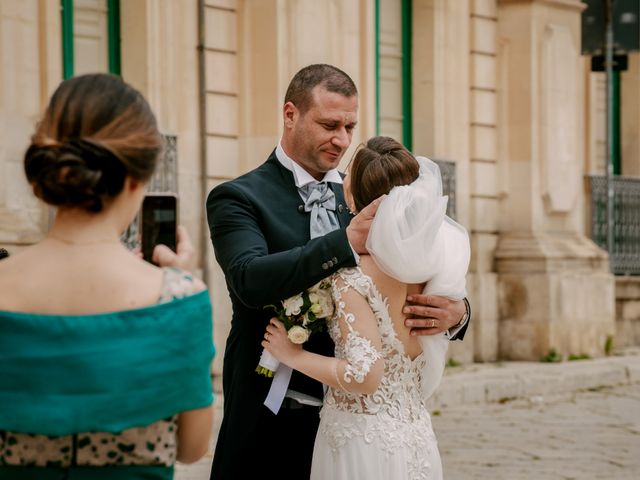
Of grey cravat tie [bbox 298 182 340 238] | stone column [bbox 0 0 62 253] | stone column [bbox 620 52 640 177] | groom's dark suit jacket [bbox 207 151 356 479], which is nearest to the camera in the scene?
groom's dark suit jacket [bbox 207 151 356 479]

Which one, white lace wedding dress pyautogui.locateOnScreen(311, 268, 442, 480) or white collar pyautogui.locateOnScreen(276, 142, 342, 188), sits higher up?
white collar pyautogui.locateOnScreen(276, 142, 342, 188)

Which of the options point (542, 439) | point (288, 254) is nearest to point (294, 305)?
point (288, 254)

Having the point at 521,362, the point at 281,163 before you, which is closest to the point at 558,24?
the point at 521,362

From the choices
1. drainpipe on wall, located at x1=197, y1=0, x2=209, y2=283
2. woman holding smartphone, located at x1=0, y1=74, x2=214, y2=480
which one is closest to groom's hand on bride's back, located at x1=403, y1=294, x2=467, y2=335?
woman holding smartphone, located at x1=0, y1=74, x2=214, y2=480

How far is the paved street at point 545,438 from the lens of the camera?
7648 millimetres

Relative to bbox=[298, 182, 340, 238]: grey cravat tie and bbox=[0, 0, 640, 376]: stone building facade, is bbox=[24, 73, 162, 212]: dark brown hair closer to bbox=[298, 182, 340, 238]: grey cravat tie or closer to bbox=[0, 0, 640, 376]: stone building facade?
bbox=[298, 182, 340, 238]: grey cravat tie

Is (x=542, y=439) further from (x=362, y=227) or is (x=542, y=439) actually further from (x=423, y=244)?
(x=362, y=227)

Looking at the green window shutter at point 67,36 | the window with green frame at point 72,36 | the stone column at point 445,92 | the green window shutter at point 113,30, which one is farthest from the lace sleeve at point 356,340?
the stone column at point 445,92

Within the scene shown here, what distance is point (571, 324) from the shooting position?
13.3m

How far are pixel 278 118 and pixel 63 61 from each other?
78.5 inches

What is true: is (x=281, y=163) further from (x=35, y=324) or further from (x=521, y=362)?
(x=521, y=362)

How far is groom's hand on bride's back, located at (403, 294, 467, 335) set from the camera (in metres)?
3.60

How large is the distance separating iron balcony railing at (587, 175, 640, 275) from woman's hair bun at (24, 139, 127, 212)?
1277 cm

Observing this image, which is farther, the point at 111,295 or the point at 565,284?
the point at 565,284
